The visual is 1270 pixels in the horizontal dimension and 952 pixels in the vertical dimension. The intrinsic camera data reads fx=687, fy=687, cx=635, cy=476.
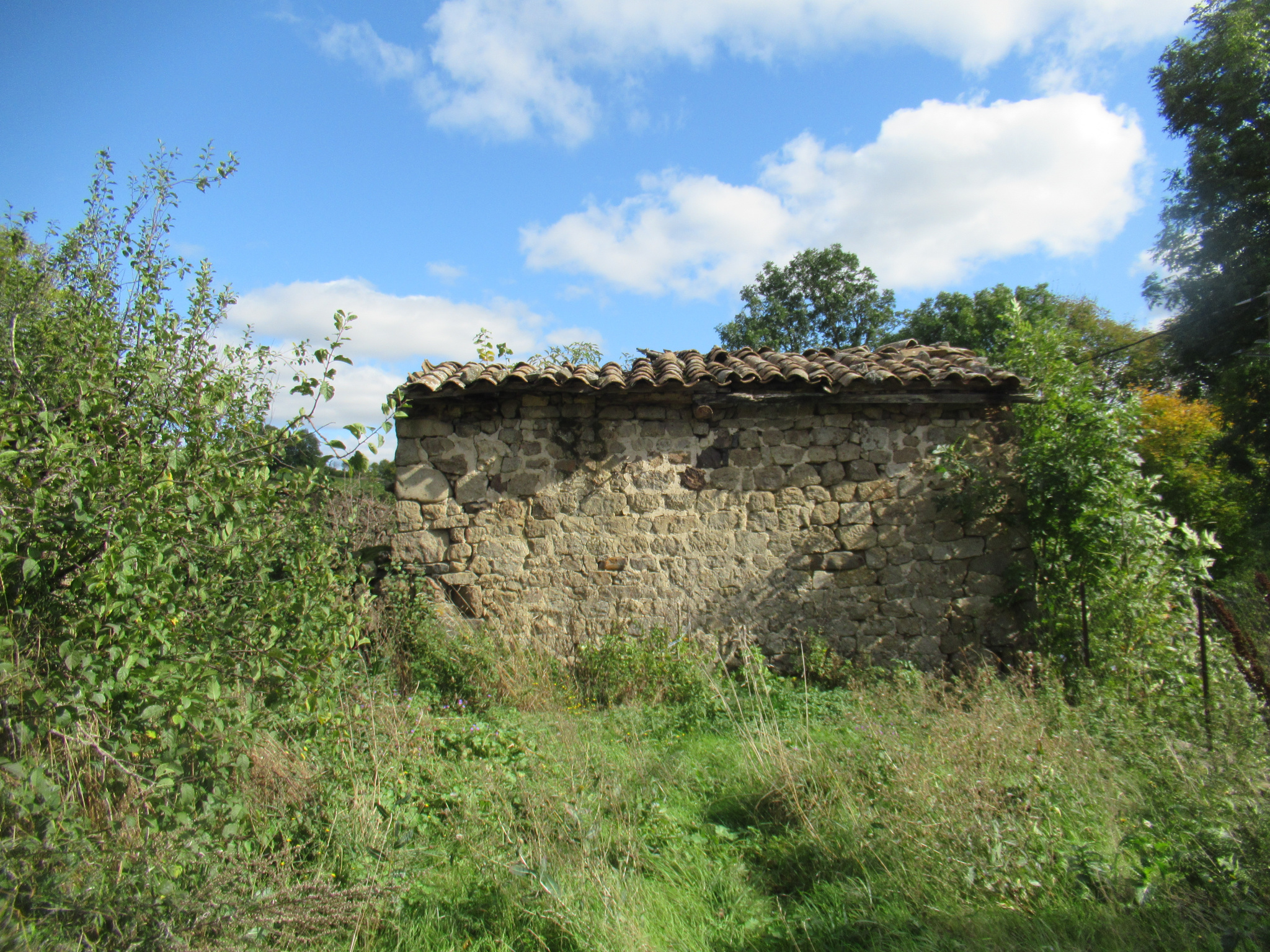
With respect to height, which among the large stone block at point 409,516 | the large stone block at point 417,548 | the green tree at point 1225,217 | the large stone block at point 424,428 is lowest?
the large stone block at point 417,548

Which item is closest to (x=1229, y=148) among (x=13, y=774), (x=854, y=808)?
(x=854, y=808)

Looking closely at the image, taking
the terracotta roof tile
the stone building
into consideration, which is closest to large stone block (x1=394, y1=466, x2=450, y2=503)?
the stone building

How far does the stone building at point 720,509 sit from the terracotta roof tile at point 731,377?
0.10 feet

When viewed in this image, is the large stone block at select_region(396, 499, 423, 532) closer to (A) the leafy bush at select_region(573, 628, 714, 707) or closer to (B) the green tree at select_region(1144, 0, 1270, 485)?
(A) the leafy bush at select_region(573, 628, 714, 707)

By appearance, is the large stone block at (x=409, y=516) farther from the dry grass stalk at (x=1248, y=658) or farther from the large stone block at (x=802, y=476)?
the dry grass stalk at (x=1248, y=658)

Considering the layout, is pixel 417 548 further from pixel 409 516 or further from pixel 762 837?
pixel 762 837

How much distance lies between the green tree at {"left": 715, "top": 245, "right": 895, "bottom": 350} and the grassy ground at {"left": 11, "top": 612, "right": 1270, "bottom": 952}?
19216 millimetres

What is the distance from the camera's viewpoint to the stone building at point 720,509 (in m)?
6.21

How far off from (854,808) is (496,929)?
1.75 m

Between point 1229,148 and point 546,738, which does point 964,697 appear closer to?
point 546,738

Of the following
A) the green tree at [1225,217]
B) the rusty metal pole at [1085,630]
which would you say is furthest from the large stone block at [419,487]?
the green tree at [1225,217]

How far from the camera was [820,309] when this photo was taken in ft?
75.1

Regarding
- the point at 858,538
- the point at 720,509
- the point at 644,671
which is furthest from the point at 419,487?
the point at 858,538

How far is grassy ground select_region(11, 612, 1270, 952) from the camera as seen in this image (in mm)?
2471
